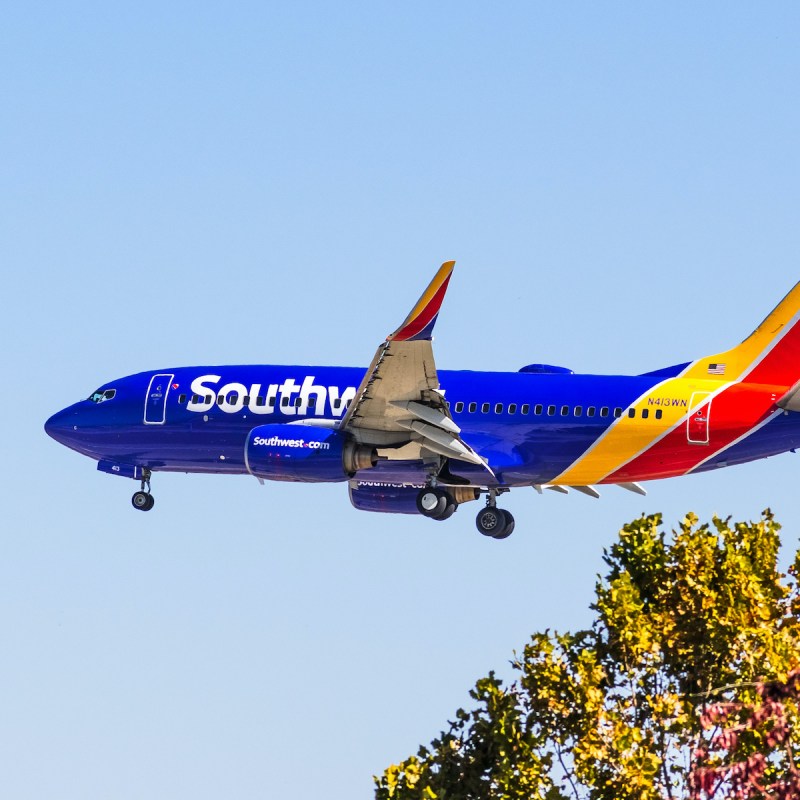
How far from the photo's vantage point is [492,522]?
156 feet

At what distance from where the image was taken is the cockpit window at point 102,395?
5106 cm

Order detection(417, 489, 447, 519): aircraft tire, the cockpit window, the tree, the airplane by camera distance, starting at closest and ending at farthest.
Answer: the tree → the airplane → detection(417, 489, 447, 519): aircraft tire → the cockpit window

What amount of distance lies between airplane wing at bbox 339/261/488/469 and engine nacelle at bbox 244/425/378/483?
795 millimetres

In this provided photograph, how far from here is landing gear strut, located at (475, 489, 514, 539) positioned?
47.5m

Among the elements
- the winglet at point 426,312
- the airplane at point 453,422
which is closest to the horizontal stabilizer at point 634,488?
the airplane at point 453,422

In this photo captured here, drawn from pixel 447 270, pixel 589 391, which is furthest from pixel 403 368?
pixel 589 391

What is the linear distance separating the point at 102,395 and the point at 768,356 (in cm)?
2306

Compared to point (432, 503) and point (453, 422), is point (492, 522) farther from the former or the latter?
point (453, 422)

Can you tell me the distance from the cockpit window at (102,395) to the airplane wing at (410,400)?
1068 cm

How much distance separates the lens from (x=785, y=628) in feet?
81.7

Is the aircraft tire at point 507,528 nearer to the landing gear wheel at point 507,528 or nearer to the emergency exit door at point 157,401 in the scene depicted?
the landing gear wheel at point 507,528

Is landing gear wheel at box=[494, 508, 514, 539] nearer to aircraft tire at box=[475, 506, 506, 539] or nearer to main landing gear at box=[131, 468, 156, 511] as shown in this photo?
aircraft tire at box=[475, 506, 506, 539]

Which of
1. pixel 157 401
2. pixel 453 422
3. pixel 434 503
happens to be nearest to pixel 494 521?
pixel 434 503

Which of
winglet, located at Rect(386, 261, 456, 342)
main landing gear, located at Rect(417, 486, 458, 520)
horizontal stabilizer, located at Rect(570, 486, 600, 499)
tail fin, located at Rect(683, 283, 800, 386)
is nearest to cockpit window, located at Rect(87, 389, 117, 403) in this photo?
main landing gear, located at Rect(417, 486, 458, 520)
